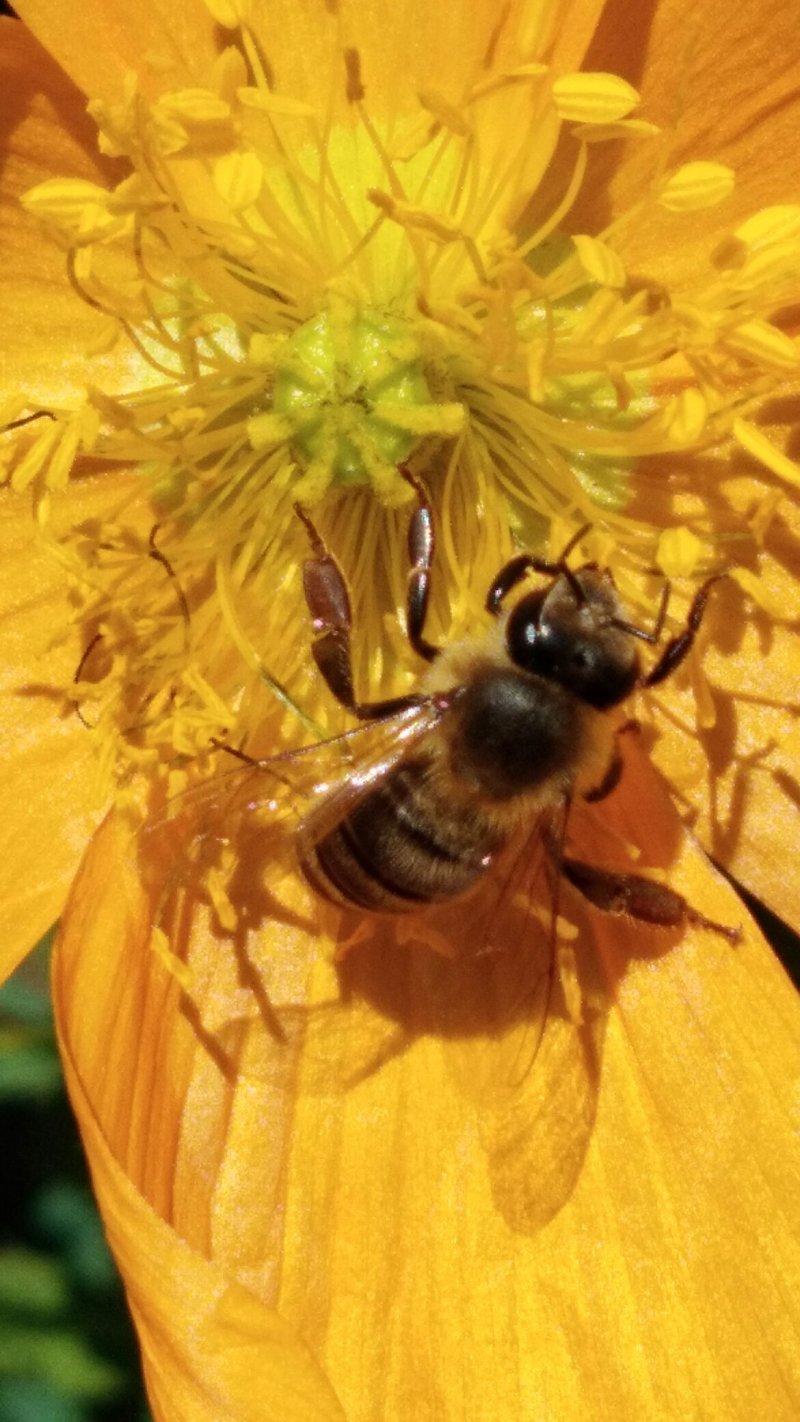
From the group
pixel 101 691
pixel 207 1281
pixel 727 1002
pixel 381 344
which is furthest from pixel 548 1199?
pixel 381 344

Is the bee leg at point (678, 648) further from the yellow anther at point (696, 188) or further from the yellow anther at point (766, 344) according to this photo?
the yellow anther at point (696, 188)

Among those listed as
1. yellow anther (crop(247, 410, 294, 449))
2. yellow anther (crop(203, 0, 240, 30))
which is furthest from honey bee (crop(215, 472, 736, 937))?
yellow anther (crop(203, 0, 240, 30))

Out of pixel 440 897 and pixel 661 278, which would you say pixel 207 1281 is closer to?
pixel 440 897

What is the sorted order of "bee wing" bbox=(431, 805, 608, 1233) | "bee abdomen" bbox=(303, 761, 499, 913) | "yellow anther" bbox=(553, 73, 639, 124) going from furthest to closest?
1. "bee wing" bbox=(431, 805, 608, 1233)
2. "bee abdomen" bbox=(303, 761, 499, 913)
3. "yellow anther" bbox=(553, 73, 639, 124)

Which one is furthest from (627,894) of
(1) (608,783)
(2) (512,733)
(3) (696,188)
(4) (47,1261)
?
(4) (47,1261)

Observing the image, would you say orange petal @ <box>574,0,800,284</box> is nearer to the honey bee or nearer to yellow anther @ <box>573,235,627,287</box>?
yellow anther @ <box>573,235,627,287</box>

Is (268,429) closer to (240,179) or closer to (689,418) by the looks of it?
(240,179)

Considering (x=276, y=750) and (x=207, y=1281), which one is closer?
(x=207, y=1281)
